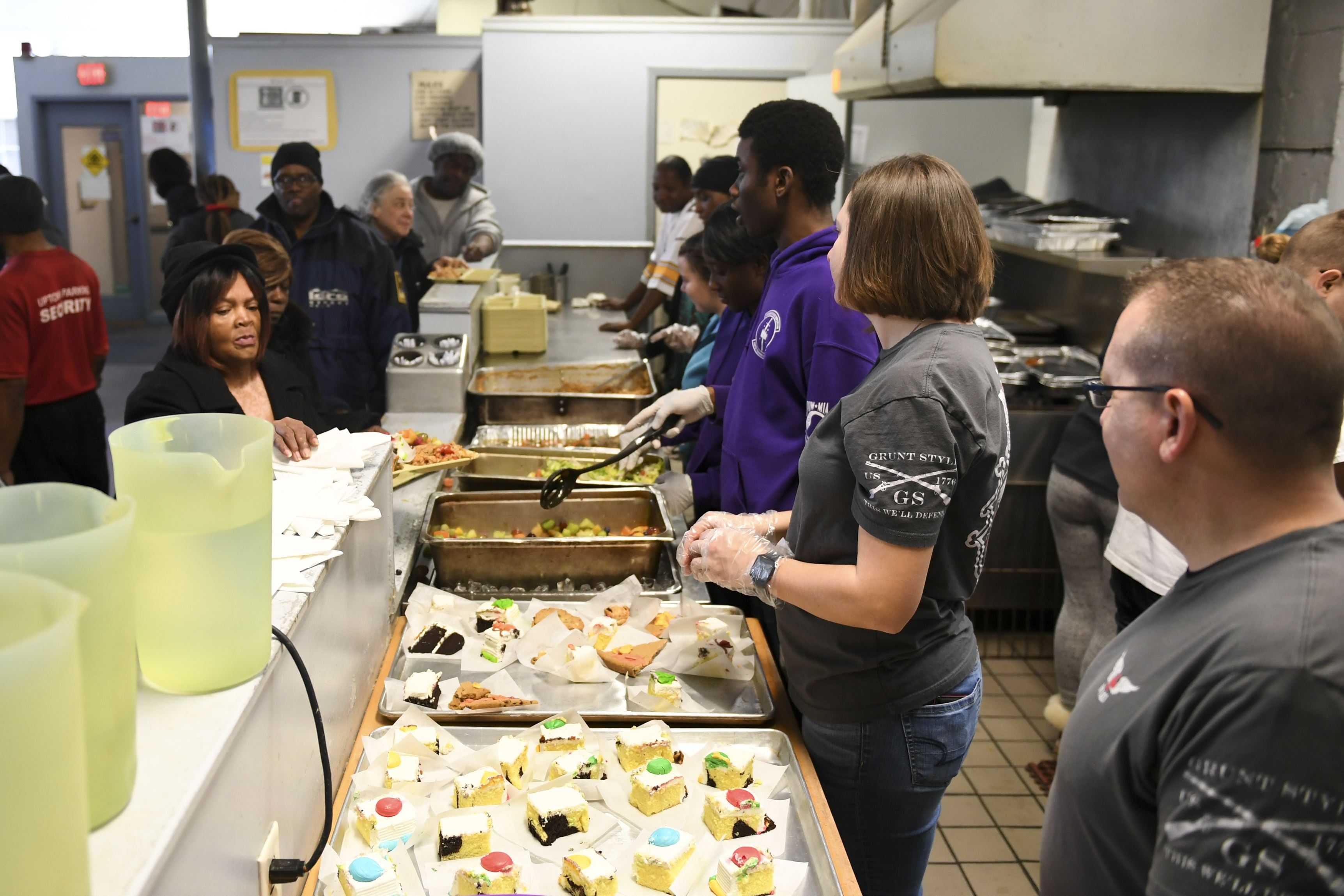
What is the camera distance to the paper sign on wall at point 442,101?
24.2 ft

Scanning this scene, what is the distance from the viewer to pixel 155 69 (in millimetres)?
10000

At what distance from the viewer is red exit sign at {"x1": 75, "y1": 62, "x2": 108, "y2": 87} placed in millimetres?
9820

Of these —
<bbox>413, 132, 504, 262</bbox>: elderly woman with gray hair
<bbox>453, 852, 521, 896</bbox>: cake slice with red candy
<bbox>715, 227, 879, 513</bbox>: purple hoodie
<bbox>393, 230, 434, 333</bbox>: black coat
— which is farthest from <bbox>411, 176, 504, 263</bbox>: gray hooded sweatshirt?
<bbox>453, 852, 521, 896</bbox>: cake slice with red candy

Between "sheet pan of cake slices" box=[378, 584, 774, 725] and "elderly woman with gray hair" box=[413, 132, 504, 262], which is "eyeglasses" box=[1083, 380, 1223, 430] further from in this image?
"elderly woman with gray hair" box=[413, 132, 504, 262]

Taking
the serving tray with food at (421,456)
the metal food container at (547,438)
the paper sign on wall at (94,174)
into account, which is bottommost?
the metal food container at (547,438)

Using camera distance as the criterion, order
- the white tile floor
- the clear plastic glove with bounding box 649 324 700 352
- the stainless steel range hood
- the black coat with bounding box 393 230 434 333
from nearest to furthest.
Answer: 1. the white tile floor
2. the stainless steel range hood
3. the clear plastic glove with bounding box 649 324 700 352
4. the black coat with bounding box 393 230 434 333

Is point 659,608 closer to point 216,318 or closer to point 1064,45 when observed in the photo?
point 216,318

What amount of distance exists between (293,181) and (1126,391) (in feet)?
11.8

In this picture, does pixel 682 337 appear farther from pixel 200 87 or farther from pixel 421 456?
pixel 200 87

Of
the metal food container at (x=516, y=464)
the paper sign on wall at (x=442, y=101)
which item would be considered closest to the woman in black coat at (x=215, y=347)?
the metal food container at (x=516, y=464)

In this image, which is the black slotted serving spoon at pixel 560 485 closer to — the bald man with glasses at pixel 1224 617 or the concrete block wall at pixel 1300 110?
the bald man with glasses at pixel 1224 617

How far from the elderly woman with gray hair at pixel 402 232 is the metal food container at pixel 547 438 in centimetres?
109

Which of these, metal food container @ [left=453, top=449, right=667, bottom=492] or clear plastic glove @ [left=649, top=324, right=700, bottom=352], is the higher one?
clear plastic glove @ [left=649, top=324, right=700, bottom=352]

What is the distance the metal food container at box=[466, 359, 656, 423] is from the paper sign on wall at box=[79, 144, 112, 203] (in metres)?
8.15
